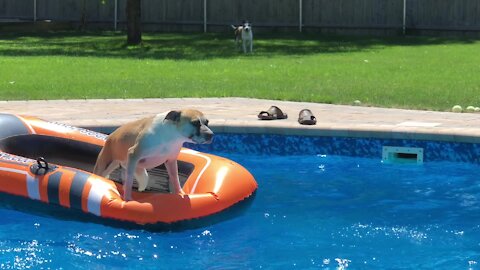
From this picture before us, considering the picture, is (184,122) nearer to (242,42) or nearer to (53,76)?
(53,76)

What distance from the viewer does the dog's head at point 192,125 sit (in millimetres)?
5645

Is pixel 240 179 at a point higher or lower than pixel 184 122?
lower

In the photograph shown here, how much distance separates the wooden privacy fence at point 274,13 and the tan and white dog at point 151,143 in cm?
2074

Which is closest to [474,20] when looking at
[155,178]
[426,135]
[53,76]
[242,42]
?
[242,42]

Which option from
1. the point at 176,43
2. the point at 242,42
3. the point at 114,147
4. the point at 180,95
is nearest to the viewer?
the point at 114,147

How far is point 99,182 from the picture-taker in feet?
21.2

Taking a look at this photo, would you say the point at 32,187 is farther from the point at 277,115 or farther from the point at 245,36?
the point at 245,36

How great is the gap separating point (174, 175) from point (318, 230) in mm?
1181

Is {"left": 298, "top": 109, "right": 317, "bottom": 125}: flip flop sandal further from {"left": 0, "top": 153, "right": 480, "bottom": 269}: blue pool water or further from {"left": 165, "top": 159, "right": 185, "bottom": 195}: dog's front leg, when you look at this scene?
{"left": 165, "top": 159, "right": 185, "bottom": 195}: dog's front leg

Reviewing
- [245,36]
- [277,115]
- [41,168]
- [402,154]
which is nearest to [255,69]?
[245,36]

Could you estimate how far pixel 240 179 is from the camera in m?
6.69

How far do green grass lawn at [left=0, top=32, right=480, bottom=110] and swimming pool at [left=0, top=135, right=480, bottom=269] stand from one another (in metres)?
2.36

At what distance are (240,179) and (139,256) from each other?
998mm

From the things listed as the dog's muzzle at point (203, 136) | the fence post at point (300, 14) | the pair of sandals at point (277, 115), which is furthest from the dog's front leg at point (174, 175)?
the fence post at point (300, 14)
